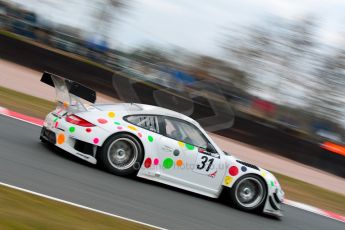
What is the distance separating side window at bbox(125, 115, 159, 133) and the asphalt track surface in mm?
827

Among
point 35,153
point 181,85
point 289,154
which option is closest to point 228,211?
point 35,153

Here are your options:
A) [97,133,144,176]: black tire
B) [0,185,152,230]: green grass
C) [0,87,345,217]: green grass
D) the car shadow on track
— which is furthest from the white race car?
[0,87,345,217]: green grass

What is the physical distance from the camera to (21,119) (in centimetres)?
1145

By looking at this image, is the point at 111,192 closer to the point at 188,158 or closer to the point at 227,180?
the point at 188,158

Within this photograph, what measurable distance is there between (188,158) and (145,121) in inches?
33.7

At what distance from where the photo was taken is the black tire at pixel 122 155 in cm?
793

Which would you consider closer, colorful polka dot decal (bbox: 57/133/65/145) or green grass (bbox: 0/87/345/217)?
colorful polka dot decal (bbox: 57/133/65/145)

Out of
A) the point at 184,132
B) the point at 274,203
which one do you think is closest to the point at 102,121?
the point at 184,132

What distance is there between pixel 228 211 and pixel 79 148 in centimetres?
248

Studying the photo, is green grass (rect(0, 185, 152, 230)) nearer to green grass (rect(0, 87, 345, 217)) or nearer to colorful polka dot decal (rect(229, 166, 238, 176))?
colorful polka dot decal (rect(229, 166, 238, 176))

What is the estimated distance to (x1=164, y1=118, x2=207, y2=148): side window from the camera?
838 centimetres

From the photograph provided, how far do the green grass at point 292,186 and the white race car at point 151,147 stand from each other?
120 inches

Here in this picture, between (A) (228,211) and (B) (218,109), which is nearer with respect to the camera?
(A) (228,211)

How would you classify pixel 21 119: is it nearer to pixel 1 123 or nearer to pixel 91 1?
pixel 1 123
